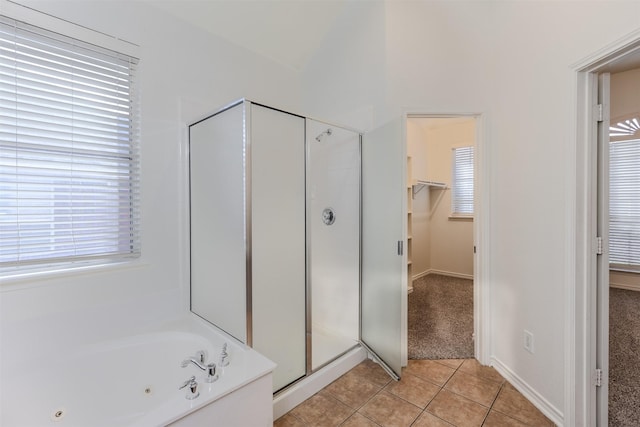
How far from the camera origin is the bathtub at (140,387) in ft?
4.26

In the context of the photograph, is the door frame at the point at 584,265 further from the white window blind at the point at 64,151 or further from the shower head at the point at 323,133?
the white window blind at the point at 64,151

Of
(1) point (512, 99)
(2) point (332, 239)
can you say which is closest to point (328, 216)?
(2) point (332, 239)

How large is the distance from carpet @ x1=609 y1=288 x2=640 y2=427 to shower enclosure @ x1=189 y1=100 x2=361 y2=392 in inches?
67.5

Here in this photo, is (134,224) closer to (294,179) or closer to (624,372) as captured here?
(294,179)

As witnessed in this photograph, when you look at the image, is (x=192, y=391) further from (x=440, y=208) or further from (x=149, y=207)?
(x=440, y=208)

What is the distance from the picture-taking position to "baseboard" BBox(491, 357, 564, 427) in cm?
165

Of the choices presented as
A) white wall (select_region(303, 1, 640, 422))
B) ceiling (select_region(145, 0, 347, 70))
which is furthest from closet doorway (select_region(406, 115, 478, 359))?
ceiling (select_region(145, 0, 347, 70))

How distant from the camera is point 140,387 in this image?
5.48 ft

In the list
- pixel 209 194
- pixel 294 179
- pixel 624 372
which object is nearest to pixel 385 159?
pixel 294 179

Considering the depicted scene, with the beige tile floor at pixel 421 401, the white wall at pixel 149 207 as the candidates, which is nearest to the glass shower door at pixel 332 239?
the beige tile floor at pixel 421 401

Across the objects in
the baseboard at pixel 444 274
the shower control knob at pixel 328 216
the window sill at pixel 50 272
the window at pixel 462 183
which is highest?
the window at pixel 462 183

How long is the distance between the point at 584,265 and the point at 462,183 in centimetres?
345

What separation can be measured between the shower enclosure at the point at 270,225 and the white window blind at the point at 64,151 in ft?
1.46

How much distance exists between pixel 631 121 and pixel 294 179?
215 centimetres
